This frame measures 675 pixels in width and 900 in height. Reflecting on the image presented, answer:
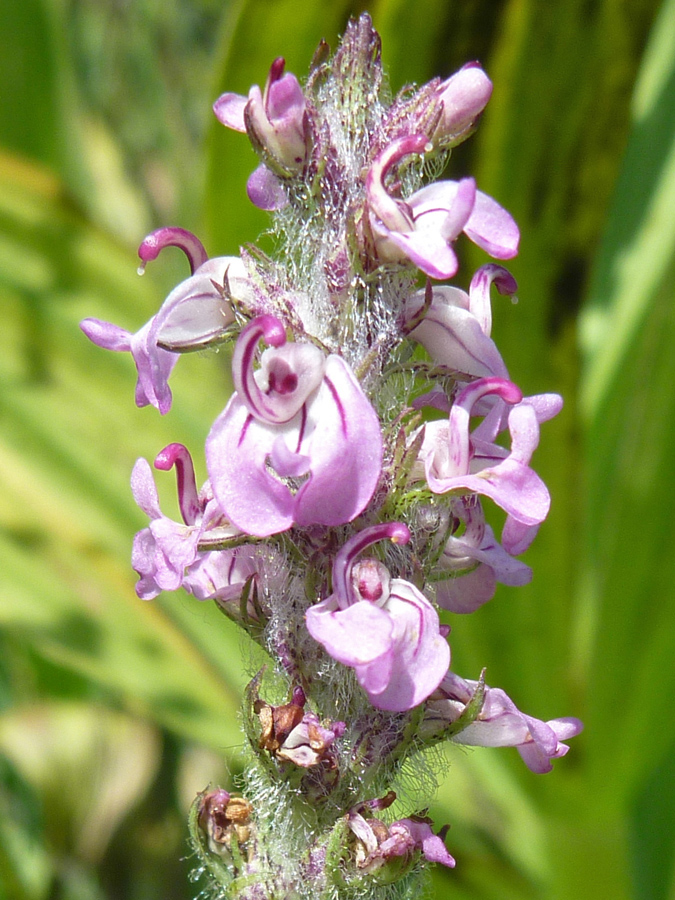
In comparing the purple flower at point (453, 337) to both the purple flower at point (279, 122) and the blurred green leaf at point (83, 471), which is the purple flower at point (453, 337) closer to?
the purple flower at point (279, 122)

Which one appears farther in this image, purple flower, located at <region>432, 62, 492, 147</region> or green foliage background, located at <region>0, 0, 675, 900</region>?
green foliage background, located at <region>0, 0, 675, 900</region>

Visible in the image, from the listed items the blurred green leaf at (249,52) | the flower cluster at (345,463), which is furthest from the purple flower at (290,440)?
the blurred green leaf at (249,52)

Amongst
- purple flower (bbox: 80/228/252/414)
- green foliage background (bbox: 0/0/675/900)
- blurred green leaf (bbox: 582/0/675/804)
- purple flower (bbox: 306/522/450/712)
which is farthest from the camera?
blurred green leaf (bbox: 582/0/675/804)

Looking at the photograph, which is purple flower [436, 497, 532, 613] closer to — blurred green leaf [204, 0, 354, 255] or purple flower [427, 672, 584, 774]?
purple flower [427, 672, 584, 774]

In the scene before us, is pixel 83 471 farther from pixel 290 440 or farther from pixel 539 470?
pixel 290 440

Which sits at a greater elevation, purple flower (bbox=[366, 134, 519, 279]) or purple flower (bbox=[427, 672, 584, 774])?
purple flower (bbox=[366, 134, 519, 279])

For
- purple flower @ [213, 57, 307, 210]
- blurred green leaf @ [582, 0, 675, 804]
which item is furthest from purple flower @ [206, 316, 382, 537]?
blurred green leaf @ [582, 0, 675, 804]
